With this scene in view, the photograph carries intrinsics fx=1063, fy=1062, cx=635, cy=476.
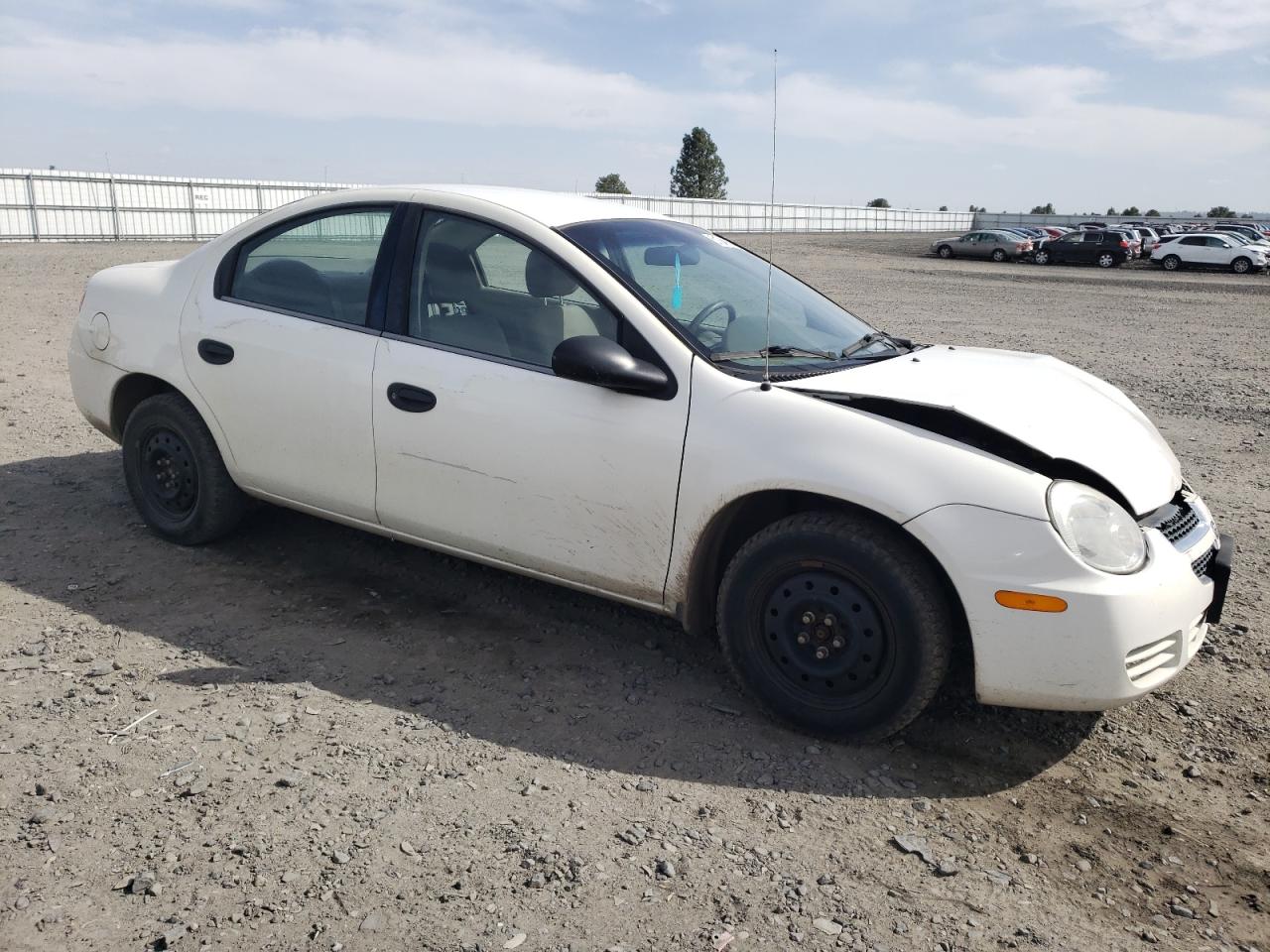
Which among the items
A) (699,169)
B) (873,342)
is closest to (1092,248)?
(873,342)

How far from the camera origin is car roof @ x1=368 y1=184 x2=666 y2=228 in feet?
13.7

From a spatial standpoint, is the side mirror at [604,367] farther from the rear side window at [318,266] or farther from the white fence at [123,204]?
the white fence at [123,204]

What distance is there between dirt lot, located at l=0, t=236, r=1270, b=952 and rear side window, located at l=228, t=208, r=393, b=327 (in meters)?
1.24

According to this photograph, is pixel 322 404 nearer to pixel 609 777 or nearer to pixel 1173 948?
pixel 609 777

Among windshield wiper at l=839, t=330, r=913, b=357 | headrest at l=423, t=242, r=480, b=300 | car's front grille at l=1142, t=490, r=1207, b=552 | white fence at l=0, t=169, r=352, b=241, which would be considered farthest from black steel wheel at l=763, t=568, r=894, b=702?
white fence at l=0, t=169, r=352, b=241

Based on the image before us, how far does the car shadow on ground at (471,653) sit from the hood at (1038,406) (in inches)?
37.0

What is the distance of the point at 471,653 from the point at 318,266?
1.80 meters

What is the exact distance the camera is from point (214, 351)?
471 centimetres

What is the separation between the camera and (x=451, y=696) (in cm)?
383

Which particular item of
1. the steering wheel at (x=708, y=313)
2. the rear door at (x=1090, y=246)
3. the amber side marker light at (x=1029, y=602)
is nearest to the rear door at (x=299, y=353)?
the steering wheel at (x=708, y=313)

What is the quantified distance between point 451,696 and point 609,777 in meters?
0.77

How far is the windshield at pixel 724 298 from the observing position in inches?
153

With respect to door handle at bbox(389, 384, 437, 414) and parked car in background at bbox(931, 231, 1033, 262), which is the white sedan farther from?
parked car in background at bbox(931, 231, 1033, 262)

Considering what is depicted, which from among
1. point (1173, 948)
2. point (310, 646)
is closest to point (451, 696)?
point (310, 646)
